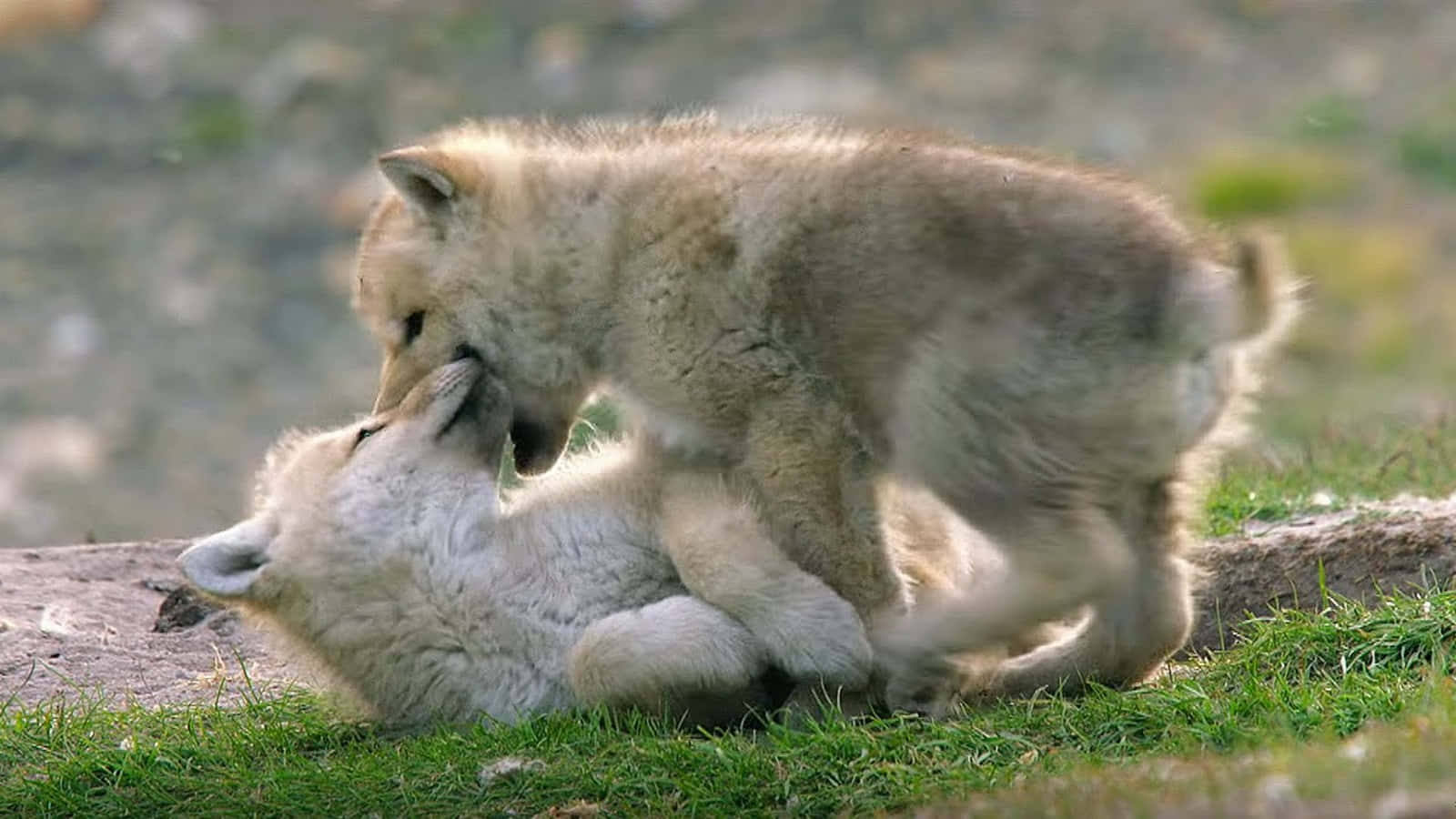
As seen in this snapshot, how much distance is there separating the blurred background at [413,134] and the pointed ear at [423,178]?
5856 millimetres

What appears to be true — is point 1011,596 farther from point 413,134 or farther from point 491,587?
point 413,134

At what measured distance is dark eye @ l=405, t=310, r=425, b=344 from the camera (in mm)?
6711

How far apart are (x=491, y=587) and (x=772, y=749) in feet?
3.02

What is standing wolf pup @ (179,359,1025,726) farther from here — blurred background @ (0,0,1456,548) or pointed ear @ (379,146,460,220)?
blurred background @ (0,0,1456,548)

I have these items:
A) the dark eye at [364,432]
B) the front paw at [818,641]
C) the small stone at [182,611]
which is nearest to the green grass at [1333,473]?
the front paw at [818,641]

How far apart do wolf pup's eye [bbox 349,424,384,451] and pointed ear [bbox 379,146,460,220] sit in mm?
683

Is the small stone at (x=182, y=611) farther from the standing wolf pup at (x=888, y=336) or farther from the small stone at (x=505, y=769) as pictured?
the small stone at (x=505, y=769)

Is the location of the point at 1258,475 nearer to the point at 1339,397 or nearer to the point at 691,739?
the point at 691,739

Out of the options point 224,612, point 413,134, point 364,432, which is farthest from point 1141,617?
point 413,134

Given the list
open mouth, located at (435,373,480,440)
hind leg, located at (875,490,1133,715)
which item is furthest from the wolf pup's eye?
hind leg, located at (875,490,1133,715)

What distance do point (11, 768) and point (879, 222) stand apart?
2527 millimetres

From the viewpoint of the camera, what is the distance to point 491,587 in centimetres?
600

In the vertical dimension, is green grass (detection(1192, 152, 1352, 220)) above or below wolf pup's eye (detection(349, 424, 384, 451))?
below

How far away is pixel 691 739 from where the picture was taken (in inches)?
219
